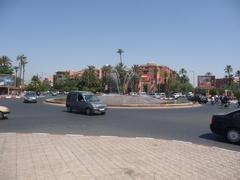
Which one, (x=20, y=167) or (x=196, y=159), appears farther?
(x=196, y=159)

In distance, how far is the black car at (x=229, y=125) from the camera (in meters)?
11.7

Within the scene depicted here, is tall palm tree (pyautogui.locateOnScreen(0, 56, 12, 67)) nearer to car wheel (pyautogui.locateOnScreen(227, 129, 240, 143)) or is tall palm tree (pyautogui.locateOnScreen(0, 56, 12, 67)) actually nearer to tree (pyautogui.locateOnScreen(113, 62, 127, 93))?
tree (pyautogui.locateOnScreen(113, 62, 127, 93))

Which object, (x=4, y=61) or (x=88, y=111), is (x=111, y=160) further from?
(x=4, y=61)

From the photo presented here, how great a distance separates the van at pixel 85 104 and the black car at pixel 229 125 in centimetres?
1200

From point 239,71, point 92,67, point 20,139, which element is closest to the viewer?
point 20,139

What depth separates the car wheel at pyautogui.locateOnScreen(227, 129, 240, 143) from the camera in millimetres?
11632

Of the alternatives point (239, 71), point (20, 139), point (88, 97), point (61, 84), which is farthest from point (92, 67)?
point (20, 139)

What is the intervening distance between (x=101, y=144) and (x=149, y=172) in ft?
11.6

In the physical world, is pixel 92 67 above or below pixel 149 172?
above

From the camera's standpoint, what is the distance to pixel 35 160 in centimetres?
816

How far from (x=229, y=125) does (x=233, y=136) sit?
0.46m

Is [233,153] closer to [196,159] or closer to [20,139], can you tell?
[196,159]

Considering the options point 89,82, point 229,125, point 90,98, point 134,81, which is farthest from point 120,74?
point 229,125

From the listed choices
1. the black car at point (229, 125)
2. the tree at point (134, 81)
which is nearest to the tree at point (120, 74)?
the tree at point (134, 81)
